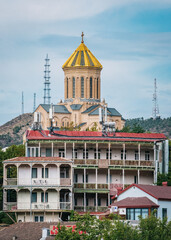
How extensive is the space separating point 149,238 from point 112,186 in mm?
26428

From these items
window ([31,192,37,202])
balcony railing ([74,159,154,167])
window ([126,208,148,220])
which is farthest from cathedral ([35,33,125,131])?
window ([126,208,148,220])

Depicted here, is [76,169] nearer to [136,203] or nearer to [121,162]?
[121,162]

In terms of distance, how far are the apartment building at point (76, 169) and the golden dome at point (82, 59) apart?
2765 inches

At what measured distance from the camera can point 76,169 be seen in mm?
87000

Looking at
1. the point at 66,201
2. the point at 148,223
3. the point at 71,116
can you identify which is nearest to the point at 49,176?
the point at 66,201

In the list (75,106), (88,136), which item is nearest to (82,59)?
(75,106)

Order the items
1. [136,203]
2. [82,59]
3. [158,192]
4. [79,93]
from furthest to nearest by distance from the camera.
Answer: [82,59]
[79,93]
[158,192]
[136,203]

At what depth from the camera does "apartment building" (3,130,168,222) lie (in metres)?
82.1

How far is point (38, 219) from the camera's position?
81812mm

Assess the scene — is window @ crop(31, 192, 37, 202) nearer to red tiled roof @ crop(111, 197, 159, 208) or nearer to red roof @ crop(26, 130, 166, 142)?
red roof @ crop(26, 130, 166, 142)

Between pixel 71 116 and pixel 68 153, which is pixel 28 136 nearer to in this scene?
pixel 68 153

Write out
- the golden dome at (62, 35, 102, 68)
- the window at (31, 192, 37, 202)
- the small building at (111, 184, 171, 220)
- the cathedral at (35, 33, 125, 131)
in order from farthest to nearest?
the golden dome at (62, 35, 102, 68)
the cathedral at (35, 33, 125, 131)
the window at (31, 192, 37, 202)
the small building at (111, 184, 171, 220)

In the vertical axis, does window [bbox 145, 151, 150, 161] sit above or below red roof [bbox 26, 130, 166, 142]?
below

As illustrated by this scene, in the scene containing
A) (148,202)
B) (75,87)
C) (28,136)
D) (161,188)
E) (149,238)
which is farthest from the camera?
(75,87)
